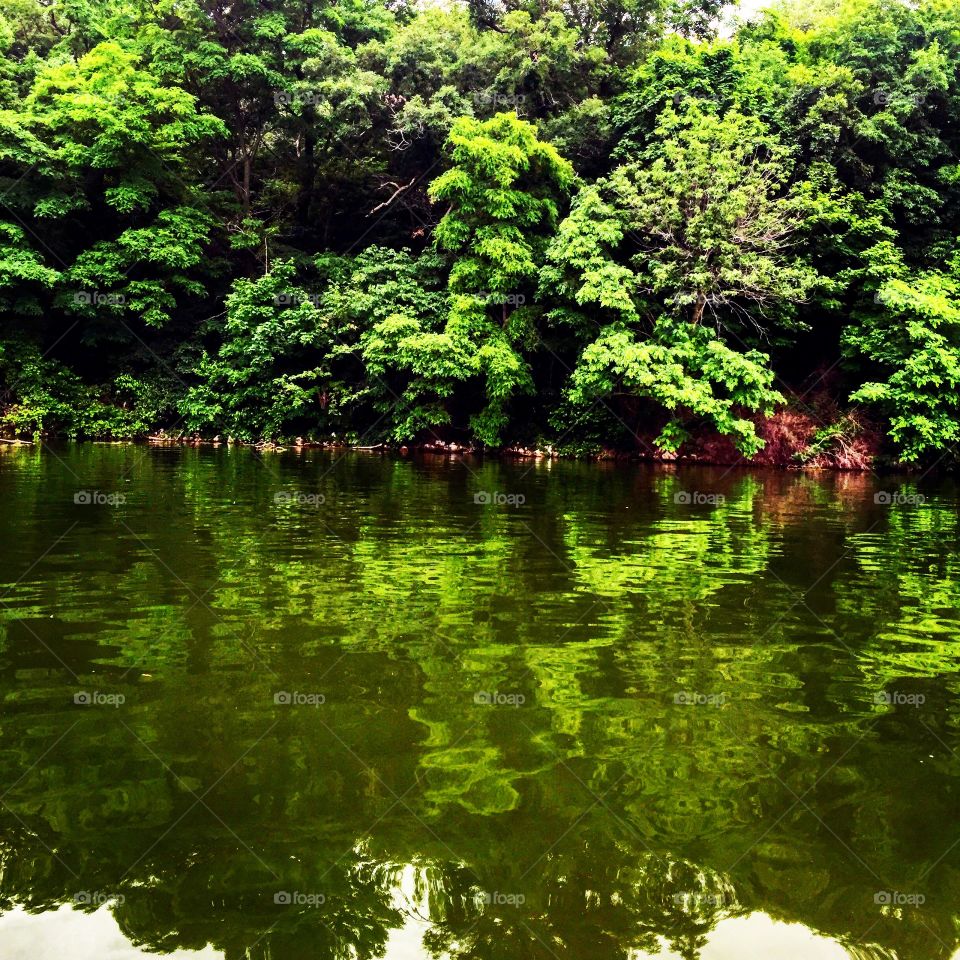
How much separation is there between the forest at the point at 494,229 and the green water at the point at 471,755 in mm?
17230

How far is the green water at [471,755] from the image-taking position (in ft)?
9.26

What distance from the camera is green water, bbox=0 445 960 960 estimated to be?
282 centimetres

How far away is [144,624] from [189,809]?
2795 mm

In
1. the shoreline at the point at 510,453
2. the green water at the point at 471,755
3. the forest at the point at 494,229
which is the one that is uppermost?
the forest at the point at 494,229

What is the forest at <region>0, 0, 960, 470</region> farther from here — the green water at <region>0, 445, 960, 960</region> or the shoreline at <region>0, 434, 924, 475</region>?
the green water at <region>0, 445, 960, 960</region>

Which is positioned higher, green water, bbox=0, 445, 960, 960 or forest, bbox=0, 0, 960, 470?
forest, bbox=0, 0, 960, 470

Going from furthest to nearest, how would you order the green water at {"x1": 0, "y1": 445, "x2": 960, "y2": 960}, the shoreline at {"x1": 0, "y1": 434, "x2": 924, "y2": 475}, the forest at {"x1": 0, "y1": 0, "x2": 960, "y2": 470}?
the shoreline at {"x1": 0, "y1": 434, "x2": 924, "y2": 475}
the forest at {"x1": 0, "y1": 0, "x2": 960, "y2": 470}
the green water at {"x1": 0, "y1": 445, "x2": 960, "y2": 960}

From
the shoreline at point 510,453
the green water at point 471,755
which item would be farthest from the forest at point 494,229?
the green water at point 471,755

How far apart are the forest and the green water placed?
678 inches

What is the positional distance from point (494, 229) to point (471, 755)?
24.2 metres

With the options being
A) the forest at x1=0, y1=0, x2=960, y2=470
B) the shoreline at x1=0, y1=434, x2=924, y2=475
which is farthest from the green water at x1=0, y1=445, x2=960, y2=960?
the forest at x1=0, y1=0, x2=960, y2=470

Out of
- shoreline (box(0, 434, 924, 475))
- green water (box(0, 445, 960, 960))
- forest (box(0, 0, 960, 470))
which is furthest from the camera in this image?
shoreline (box(0, 434, 924, 475))

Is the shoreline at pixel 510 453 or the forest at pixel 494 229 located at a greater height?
the forest at pixel 494 229

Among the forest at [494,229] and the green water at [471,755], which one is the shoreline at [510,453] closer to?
the forest at [494,229]
